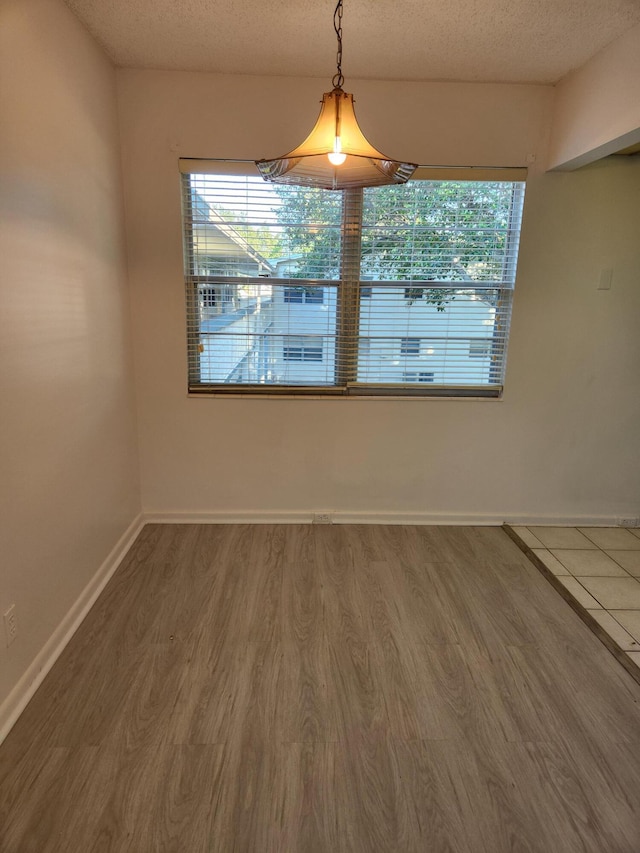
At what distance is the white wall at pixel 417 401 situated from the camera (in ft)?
8.57

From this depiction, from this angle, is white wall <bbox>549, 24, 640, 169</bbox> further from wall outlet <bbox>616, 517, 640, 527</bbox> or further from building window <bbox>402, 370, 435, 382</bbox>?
wall outlet <bbox>616, 517, 640, 527</bbox>

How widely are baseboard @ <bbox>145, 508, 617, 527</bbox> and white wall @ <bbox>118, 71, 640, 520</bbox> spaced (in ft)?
0.07

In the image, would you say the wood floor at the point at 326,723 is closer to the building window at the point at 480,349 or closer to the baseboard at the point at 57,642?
the baseboard at the point at 57,642

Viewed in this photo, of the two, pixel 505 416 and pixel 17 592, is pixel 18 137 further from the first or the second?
pixel 505 416

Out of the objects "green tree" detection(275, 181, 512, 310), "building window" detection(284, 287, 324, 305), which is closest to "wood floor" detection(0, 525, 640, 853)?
"building window" detection(284, 287, 324, 305)

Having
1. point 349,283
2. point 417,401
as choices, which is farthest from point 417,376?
point 349,283

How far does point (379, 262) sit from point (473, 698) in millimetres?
2304

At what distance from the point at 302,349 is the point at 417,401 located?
81 centimetres

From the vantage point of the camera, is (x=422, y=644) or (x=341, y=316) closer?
(x=422, y=644)

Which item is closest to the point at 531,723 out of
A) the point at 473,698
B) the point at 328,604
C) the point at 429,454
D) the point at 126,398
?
the point at 473,698

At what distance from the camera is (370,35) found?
7.06 feet

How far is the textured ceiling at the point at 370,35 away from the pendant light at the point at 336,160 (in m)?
0.79

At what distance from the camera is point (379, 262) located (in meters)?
2.84

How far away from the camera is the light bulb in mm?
1353
